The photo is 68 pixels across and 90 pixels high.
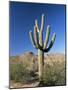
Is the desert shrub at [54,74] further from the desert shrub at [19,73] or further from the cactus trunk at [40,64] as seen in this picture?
the desert shrub at [19,73]

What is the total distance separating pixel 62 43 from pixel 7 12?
744 millimetres

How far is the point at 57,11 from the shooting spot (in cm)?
271

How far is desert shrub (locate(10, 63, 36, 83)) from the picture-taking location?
256 centimetres

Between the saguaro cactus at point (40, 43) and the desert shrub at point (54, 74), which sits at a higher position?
the saguaro cactus at point (40, 43)

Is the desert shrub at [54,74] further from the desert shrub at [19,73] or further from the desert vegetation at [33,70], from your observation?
the desert shrub at [19,73]

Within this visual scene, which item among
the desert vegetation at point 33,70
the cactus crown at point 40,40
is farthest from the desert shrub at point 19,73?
the cactus crown at point 40,40

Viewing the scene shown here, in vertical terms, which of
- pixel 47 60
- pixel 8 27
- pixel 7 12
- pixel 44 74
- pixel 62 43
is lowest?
pixel 44 74

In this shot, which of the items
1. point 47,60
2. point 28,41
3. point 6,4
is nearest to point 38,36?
point 28,41

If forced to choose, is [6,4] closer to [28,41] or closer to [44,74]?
[28,41]

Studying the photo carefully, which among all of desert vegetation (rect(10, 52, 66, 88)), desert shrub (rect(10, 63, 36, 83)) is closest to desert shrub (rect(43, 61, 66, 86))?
desert vegetation (rect(10, 52, 66, 88))

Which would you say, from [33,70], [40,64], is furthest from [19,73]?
[40,64]

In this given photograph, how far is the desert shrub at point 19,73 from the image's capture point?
8.40 feet

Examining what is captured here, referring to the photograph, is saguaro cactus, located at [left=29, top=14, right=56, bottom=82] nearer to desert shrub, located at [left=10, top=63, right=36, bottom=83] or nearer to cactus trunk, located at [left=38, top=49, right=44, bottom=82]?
cactus trunk, located at [left=38, top=49, right=44, bottom=82]

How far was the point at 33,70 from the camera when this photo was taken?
2621 mm
